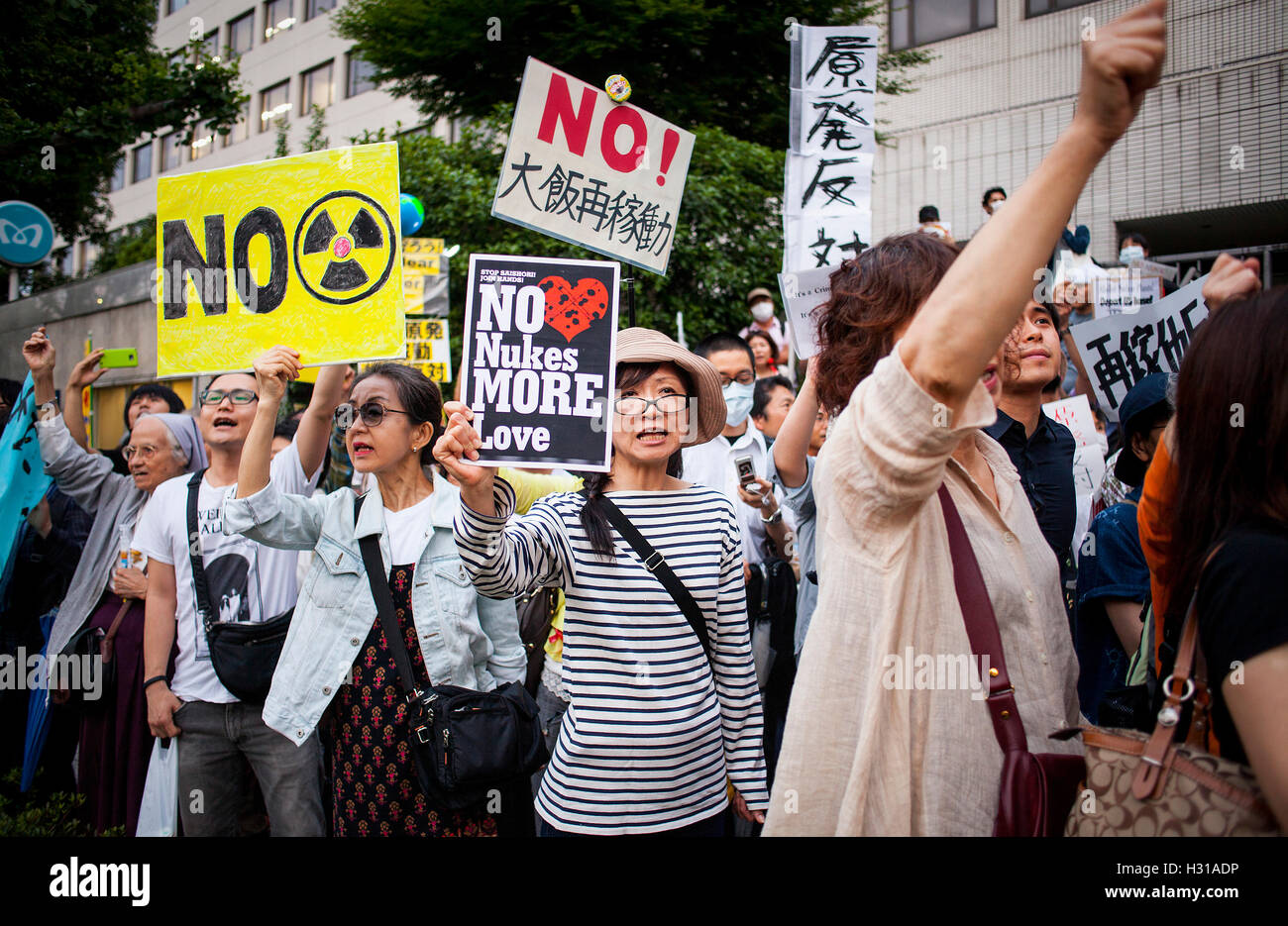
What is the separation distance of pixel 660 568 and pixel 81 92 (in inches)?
419

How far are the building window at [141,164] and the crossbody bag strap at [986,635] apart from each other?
44396mm

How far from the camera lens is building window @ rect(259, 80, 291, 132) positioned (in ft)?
102

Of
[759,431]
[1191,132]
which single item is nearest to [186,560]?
[759,431]

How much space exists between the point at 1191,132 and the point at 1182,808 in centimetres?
1444

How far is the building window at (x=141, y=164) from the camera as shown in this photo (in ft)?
124

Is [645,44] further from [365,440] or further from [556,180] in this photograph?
[365,440]

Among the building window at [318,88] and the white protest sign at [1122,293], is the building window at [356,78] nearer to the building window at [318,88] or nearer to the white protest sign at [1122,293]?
the building window at [318,88]

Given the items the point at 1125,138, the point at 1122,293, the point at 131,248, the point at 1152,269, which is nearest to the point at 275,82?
the point at 131,248

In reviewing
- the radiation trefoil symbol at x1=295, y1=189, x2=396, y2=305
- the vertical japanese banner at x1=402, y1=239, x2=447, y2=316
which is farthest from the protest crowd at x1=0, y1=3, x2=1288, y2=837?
the vertical japanese banner at x1=402, y1=239, x2=447, y2=316

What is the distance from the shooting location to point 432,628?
9.72 ft

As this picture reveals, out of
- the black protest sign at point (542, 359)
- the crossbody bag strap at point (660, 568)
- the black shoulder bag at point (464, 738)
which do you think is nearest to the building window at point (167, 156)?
the black shoulder bag at point (464, 738)

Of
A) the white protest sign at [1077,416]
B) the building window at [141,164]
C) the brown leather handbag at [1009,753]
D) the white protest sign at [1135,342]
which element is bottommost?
the brown leather handbag at [1009,753]

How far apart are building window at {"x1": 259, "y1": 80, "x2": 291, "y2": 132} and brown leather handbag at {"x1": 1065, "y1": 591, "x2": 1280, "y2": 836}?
114 feet

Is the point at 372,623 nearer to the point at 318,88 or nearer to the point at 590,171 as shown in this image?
the point at 590,171
